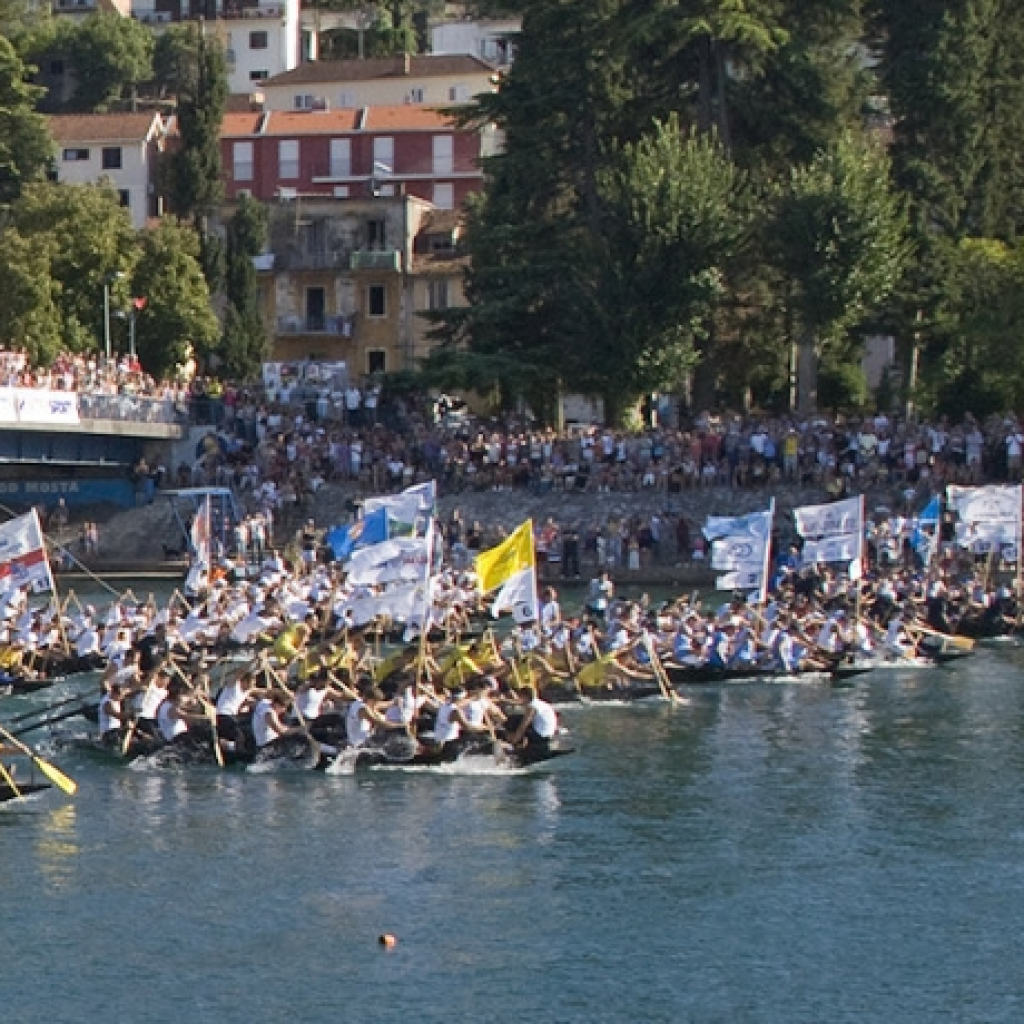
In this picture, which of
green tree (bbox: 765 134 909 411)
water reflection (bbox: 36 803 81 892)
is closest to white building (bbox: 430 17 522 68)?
green tree (bbox: 765 134 909 411)

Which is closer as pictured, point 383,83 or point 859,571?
point 859,571

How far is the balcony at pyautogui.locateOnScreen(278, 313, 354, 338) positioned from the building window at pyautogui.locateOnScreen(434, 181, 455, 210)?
14.2 meters

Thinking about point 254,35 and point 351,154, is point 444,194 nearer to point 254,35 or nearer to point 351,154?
point 351,154

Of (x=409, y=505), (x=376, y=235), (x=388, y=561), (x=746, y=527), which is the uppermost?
(x=376, y=235)

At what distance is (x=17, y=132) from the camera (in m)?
97.8

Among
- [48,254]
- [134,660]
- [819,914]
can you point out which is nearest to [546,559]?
[48,254]

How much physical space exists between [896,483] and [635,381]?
11.2 meters

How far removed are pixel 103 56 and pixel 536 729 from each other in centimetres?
9803

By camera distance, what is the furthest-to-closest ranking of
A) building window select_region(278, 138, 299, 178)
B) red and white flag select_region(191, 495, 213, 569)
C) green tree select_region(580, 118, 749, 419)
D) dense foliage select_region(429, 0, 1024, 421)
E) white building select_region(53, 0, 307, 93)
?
white building select_region(53, 0, 307, 93), building window select_region(278, 138, 299, 178), dense foliage select_region(429, 0, 1024, 421), green tree select_region(580, 118, 749, 419), red and white flag select_region(191, 495, 213, 569)

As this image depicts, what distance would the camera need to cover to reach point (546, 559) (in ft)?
243

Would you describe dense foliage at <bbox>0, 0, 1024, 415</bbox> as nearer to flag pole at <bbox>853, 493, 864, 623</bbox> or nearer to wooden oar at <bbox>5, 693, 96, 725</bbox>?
flag pole at <bbox>853, 493, 864, 623</bbox>

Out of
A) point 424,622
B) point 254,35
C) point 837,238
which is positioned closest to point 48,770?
point 424,622

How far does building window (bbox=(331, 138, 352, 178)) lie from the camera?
122 metres

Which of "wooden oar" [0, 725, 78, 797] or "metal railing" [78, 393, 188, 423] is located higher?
"metal railing" [78, 393, 188, 423]
